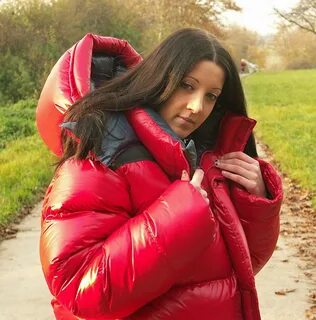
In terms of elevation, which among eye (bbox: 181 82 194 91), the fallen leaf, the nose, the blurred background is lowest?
the blurred background

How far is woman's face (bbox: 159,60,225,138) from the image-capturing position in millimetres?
1897

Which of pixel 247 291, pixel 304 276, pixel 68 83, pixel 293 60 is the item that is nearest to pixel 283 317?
pixel 304 276

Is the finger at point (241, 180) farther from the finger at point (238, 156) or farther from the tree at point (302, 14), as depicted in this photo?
the tree at point (302, 14)

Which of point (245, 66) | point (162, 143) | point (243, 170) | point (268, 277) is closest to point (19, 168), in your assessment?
point (268, 277)

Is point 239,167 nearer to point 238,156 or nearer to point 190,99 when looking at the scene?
point 238,156

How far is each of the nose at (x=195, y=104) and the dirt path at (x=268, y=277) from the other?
2.68 m

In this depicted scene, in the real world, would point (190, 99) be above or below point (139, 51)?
above

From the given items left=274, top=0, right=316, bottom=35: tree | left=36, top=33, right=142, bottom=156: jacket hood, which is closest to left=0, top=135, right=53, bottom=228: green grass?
left=36, top=33, right=142, bottom=156: jacket hood

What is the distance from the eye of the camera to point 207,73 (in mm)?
1913

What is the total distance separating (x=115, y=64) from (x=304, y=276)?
3.23 meters

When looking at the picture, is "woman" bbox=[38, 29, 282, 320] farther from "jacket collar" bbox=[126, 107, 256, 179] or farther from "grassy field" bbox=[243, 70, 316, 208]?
"grassy field" bbox=[243, 70, 316, 208]

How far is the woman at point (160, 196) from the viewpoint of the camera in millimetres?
1584

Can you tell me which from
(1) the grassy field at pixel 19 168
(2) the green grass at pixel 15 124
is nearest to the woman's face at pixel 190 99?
(1) the grassy field at pixel 19 168

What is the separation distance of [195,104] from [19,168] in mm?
7477
